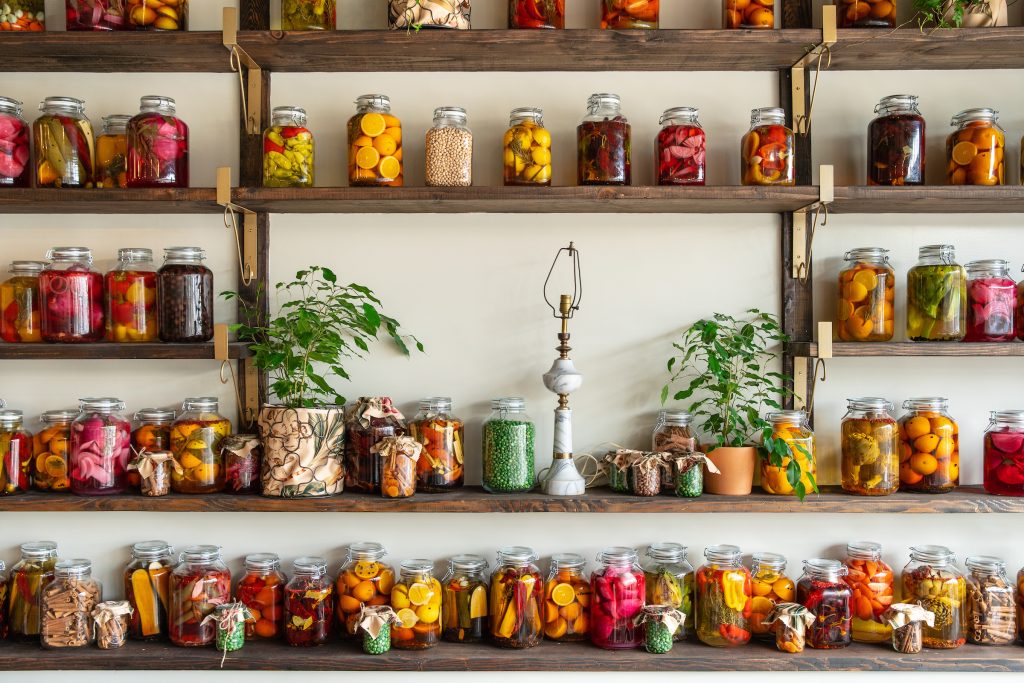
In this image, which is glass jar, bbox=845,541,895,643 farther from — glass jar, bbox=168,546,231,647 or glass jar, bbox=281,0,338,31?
glass jar, bbox=281,0,338,31

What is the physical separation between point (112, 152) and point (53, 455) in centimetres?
68

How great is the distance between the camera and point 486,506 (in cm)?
165

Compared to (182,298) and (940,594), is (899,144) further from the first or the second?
(182,298)

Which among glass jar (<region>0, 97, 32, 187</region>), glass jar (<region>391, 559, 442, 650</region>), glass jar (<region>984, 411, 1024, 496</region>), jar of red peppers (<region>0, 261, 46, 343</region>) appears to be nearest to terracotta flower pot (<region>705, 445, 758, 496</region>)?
glass jar (<region>984, 411, 1024, 496</region>)

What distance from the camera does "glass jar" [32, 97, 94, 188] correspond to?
1716mm

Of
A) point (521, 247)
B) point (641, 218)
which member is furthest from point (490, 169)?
point (641, 218)

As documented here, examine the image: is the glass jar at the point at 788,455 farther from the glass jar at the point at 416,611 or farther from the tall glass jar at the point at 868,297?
the glass jar at the point at 416,611

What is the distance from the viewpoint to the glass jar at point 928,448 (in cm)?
171

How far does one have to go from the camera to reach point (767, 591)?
1.74 m

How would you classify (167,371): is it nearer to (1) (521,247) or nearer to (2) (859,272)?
(1) (521,247)

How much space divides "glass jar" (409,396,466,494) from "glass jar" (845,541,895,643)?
0.90 metres

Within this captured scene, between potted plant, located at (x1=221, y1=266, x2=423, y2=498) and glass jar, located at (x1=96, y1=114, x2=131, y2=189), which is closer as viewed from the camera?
potted plant, located at (x1=221, y1=266, x2=423, y2=498)

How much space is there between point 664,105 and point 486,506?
3.31ft

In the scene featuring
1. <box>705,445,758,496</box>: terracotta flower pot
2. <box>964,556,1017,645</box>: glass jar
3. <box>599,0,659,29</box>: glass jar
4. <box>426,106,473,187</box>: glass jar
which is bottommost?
<box>964,556,1017,645</box>: glass jar
